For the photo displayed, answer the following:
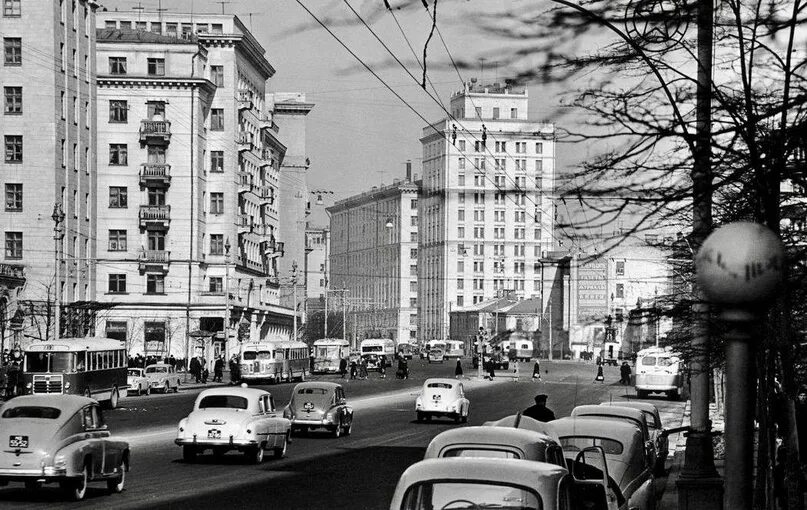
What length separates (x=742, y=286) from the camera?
5.66 m

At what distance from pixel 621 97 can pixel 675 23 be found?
56 cm

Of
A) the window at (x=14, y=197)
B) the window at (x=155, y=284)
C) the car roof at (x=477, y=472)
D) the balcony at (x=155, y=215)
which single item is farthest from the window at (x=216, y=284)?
the car roof at (x=477, y=472)

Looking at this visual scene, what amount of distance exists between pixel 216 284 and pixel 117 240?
8.10m

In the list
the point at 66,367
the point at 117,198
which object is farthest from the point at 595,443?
the point at 117,198

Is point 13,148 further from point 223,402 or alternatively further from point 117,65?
point 223,402

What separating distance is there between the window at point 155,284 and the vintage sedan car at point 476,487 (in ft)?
299

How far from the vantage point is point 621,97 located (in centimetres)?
783

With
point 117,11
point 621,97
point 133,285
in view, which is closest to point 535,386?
point 133,285

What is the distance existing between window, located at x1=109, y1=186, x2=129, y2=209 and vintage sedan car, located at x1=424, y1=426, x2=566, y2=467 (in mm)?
88635

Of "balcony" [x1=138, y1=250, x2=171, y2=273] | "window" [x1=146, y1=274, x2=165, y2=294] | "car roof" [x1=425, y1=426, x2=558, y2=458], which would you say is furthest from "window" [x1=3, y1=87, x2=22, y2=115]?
"car roof" [x1=425, y1=426, x2=558, y2=458]

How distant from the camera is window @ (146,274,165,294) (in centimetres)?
10006

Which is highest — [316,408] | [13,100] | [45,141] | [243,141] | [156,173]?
[243,141]

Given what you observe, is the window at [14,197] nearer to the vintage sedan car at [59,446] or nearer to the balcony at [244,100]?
the balcony at [244,100]

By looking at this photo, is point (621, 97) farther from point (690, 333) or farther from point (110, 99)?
point (110, 99)
